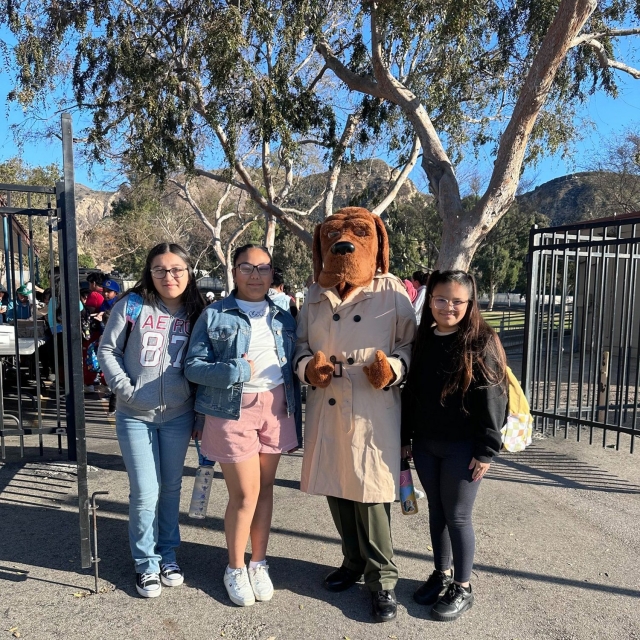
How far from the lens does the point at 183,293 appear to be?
3.08 metres

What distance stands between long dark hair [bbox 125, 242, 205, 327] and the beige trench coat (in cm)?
62

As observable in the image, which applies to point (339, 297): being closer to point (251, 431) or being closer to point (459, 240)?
point (251, 431)

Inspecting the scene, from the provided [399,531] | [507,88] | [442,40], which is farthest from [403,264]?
[399,531]

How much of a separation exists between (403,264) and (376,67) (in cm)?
2643

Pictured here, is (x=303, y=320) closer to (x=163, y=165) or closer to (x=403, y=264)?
(x=163, y=165)

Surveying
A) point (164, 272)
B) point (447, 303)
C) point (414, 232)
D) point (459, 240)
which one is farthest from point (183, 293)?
point (414, 232)

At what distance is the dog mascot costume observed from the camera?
9.12ft

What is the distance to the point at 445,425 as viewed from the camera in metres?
2.77

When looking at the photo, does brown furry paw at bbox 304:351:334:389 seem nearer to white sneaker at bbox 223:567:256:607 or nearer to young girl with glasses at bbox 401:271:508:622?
young girl with glasses at bbox 401:271:508:622

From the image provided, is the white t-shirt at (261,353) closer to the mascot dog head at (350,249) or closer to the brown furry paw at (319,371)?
the brown furry paw at (319,371)

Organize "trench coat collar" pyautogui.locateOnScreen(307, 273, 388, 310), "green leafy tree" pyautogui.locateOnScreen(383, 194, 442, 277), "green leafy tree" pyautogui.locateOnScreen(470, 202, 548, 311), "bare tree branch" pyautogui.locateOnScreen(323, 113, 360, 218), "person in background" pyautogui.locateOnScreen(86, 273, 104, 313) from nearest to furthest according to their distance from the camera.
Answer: "trench coat collar" pyautogui.locateOnScreen(307, 273, 388, 310)
"person in background" pyautogui.locateOnScreen(86, 273, 104, 313)
"bare tree branch" pyautogui.locateOnScreen(323, 113, 360, 218)
"green leafy tree" pyautogui.locateOnScreen(383, 194, 442, 277)
"green leafy tree" pyautogui.locateOnScreen(470, 202, 548, 311)

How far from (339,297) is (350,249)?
0.26 meters

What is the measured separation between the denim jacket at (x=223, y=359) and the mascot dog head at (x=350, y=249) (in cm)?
39

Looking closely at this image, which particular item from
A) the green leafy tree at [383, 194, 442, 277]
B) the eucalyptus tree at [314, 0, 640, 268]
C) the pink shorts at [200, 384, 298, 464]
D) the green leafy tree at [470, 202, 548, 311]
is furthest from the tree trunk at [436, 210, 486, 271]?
the green leafy tree at [470, 202, 548, 311]
